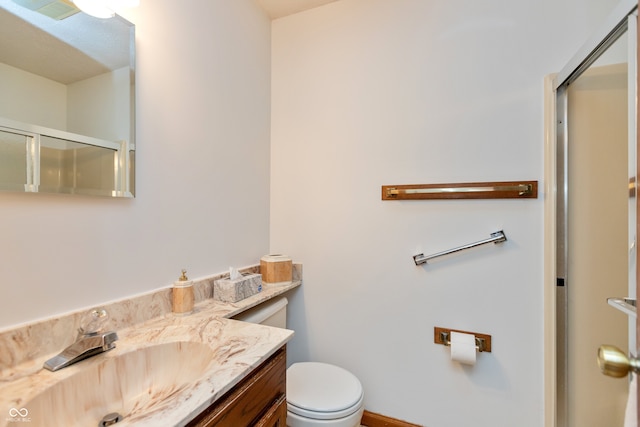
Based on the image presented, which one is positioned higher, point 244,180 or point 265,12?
point 265,12

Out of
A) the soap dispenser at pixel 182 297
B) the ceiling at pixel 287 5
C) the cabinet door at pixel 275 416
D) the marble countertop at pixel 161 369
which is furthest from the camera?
the ceiling at pixel 287 5

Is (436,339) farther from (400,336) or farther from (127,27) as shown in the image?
(127,27)

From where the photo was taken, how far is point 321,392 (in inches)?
49.2

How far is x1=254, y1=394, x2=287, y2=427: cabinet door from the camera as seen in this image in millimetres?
824

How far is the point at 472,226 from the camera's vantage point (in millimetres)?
1369

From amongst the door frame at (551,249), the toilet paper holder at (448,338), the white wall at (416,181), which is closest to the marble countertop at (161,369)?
the white wall at (416,181)

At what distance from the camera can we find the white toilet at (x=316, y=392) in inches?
44.4

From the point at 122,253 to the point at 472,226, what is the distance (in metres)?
1.50

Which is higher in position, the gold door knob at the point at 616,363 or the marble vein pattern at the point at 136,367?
the gold door knob at the point at 616,363

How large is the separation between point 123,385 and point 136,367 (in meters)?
0.05

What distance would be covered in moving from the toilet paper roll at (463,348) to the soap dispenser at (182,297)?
122 centimetres

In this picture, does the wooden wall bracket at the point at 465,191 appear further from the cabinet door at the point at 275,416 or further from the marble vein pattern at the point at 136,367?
the cabinet door at the point at 275,416

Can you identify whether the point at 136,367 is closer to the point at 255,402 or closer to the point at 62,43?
the point at 255,402

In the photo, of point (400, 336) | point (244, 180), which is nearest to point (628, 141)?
point (400, 336)
